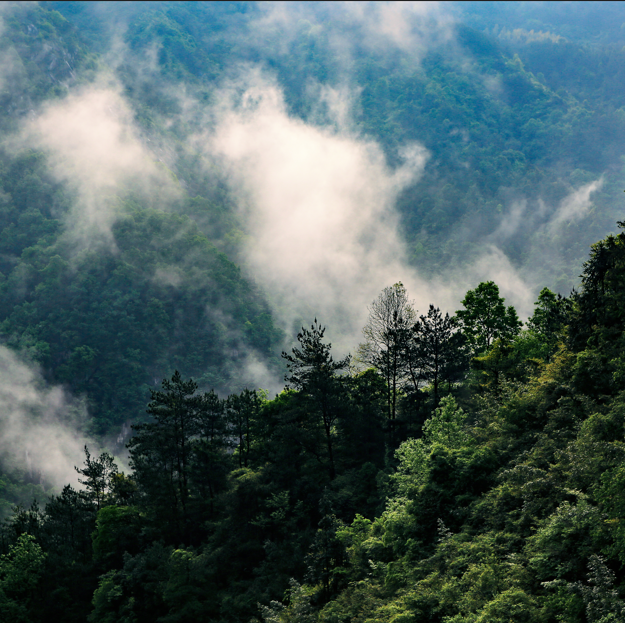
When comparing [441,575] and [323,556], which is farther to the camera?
[323,556]

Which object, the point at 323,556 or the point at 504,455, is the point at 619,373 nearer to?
the point at 504,455

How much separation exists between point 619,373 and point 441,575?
10874mm

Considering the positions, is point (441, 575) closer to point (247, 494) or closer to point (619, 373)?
point (619, 373)

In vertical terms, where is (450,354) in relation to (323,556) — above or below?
above

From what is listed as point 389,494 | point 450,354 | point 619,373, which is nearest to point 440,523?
point 619,373

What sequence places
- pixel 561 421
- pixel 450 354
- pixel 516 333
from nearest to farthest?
pixel 561 421 < pixel 450 354 < pixel 516 333

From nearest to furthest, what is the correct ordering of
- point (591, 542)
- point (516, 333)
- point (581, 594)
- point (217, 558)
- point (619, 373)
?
point (581, 594)
point (591, 542)
point (619, 373)
point (217, 558)
point (516, 333)

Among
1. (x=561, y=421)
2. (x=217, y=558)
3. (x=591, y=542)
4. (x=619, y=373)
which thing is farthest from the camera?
(x=217, y=558)

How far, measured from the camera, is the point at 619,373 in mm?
23844

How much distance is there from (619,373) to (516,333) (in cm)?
2346

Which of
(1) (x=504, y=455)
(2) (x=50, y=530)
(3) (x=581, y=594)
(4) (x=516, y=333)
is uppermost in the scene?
(4) (x=516, y=333)

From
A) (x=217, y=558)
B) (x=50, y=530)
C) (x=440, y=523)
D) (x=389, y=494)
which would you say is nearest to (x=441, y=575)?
(x=440, y=523)

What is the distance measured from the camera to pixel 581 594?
16.3 metres

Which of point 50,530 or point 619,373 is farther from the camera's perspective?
point 50,530
